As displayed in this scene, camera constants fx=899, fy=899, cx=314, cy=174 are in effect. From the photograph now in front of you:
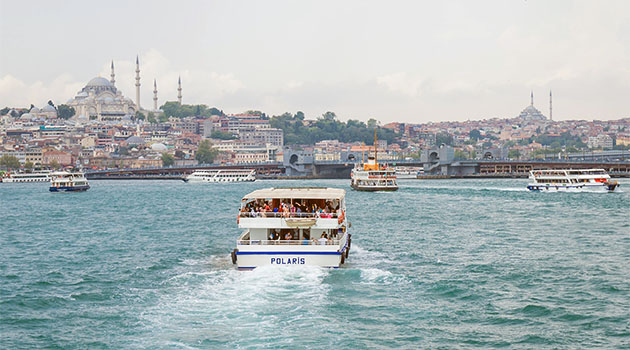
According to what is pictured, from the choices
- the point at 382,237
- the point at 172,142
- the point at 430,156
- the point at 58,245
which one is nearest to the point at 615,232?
the point at 382,237

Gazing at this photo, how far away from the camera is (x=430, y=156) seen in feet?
405

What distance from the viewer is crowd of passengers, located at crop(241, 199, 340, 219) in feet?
69.5

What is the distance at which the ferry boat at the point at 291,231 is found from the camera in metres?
20.4

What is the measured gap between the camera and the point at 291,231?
21.4 m

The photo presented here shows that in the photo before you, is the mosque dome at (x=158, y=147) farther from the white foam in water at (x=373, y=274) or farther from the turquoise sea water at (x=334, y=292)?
the white foam in water at (x=373, y=274)

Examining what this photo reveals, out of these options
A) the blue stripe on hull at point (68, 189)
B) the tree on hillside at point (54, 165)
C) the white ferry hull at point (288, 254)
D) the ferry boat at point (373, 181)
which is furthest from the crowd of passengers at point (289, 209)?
the tree on hillside at point (54, 165)

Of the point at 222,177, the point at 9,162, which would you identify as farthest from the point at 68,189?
the point at 9,162

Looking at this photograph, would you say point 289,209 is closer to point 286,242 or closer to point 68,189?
point 286,242

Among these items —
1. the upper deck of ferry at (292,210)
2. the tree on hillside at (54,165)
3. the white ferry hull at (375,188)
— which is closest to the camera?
the upper deck of ferry at (292,210)

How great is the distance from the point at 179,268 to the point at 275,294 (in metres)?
5.60

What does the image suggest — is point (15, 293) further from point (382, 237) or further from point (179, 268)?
point (382, 237)

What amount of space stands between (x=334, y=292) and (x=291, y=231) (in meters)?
3.31

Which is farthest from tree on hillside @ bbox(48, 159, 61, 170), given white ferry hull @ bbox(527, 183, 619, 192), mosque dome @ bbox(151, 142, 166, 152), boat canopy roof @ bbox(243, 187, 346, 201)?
boat canopy roof @ bbox(243, 187, 346, 201)

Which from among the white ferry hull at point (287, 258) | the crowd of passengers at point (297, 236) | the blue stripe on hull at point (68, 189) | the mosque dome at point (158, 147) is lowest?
the blue stripe on hull at point (68, 189)
